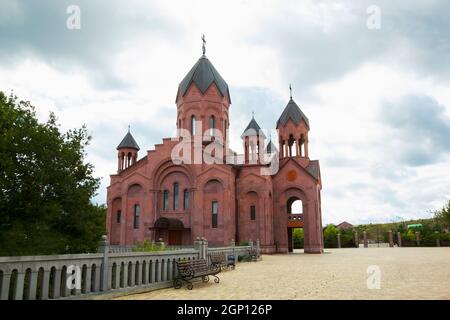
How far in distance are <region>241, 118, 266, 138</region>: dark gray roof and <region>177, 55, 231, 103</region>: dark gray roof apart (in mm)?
3585

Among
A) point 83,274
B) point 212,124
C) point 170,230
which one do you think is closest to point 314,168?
point 212,124

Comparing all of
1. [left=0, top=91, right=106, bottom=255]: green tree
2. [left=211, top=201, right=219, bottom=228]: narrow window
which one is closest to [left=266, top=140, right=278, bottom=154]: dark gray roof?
[left=211, top=201, right=219, bottom=228]: narrow window

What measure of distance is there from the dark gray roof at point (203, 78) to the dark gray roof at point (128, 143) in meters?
7.38

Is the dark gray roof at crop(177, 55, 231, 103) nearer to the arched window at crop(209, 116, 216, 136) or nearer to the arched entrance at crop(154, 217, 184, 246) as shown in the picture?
the arched window at crop(209, 116, 216, 136)

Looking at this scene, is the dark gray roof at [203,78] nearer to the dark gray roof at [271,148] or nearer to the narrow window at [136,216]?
the dark gray roof at [271,148]

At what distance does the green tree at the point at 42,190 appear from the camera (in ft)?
38.2

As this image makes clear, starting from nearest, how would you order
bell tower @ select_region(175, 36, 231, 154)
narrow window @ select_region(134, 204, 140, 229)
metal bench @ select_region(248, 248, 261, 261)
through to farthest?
metal bench @ select_region(248, 248, 261, 261), narrow window @ select_region(134, 204, 140, 229), bell tower @ select_region(175, 36, 231, 154)

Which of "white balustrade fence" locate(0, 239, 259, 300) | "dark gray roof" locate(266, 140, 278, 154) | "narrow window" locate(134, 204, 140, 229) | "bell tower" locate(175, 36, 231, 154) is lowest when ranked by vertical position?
"white balustrade fence" locate(0, 239, 259, 300)

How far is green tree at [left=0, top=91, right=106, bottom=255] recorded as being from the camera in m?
11.6

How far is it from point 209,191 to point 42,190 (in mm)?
20096
